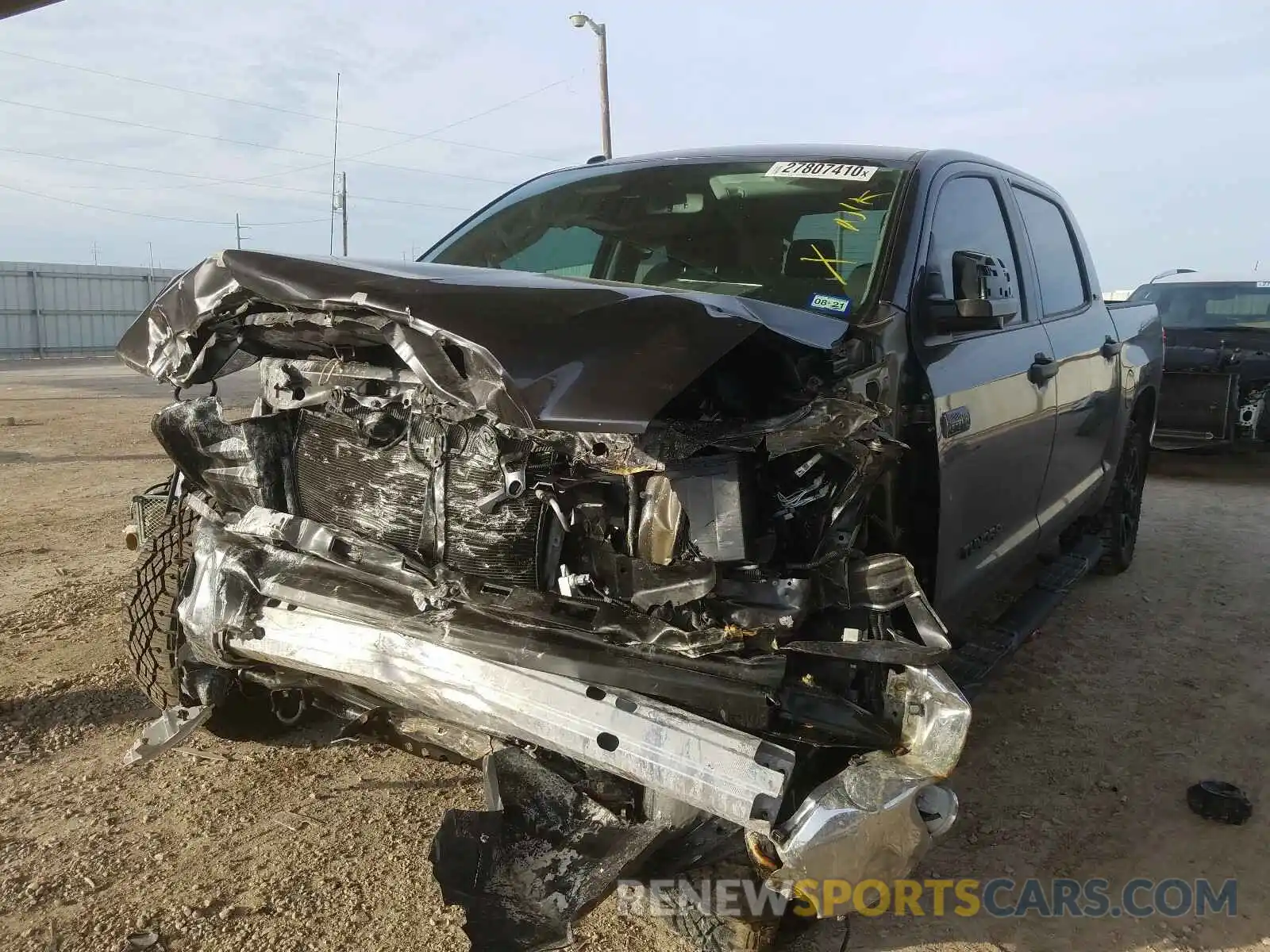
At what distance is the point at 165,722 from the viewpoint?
2.75 m

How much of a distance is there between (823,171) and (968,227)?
565 millimetres

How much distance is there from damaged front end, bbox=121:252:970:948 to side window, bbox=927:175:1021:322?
2.93 ft

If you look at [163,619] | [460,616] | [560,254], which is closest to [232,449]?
[163,619]

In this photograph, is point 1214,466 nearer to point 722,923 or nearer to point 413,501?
point 722,923

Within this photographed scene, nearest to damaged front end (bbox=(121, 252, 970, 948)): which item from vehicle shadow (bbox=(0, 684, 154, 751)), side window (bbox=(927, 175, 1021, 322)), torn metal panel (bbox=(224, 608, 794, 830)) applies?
torn metal panel (bbox=(224, 608, 794, 830))

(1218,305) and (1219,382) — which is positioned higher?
(1218,305)

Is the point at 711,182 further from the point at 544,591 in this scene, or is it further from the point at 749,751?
the point at 749,751

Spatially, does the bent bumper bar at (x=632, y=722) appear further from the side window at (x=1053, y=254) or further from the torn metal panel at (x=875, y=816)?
the side window at (x=1053, y=254)

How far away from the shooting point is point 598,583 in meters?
2.25

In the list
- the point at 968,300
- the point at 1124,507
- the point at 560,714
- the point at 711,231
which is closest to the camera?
the point at 560,714

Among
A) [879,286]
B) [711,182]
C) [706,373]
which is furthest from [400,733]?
[711,182]

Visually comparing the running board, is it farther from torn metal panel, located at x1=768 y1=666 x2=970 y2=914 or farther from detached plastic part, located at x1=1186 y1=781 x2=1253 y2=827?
detached plastic part, located at x1=1186 y1=781 x2=1253 y2=827

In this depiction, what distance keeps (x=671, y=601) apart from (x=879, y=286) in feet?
3.90

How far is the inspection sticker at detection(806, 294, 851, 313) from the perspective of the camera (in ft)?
8.66
